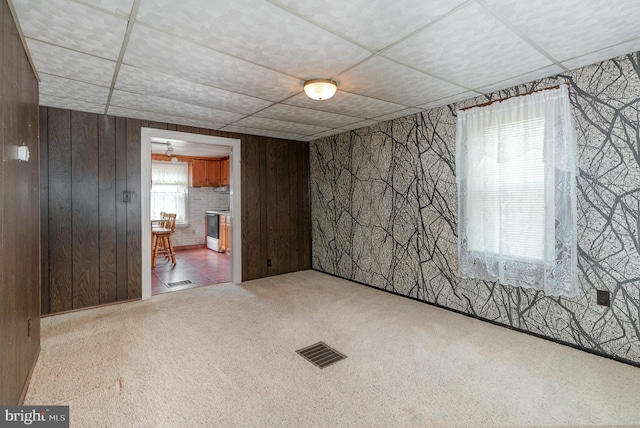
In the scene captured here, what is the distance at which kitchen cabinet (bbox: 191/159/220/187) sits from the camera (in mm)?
7461

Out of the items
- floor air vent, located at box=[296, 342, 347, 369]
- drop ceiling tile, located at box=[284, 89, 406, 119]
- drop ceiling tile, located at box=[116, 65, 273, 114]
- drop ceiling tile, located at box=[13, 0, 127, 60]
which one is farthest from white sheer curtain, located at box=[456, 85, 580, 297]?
drop ceiling tile, located at box=[13, 0, 127, 60]

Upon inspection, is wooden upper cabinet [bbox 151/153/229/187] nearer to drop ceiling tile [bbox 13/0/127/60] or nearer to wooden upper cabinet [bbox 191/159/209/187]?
wooden upper cabinet [bbox 191/159/209/187]

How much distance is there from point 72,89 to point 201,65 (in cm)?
141

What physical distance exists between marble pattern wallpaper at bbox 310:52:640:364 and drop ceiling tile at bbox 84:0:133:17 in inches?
114

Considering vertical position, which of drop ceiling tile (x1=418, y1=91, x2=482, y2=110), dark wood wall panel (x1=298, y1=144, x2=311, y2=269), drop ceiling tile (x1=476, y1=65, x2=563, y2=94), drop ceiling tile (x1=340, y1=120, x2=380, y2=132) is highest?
drop ceiling tile (x1=340, y1=120, x2=380, y2=132)

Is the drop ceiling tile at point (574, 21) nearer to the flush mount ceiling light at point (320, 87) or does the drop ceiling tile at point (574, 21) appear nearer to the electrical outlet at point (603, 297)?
the flush mount ceiling light at point (320, 87)

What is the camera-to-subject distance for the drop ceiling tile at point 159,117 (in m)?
3.37

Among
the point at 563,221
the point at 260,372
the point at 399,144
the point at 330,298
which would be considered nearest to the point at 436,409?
the point at 260,372

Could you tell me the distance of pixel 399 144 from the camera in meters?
3.79

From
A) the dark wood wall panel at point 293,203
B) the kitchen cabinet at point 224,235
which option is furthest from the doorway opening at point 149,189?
the kitchen cabinet at point 224,235

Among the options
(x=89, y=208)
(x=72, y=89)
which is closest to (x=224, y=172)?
(x=89, y=208)

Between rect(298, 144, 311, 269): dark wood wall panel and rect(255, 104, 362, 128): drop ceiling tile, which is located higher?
rect(255, 104, 362, 128): drop ceiling tile

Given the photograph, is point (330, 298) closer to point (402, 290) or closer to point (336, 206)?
point (402, 290)

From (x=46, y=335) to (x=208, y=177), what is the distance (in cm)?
534
